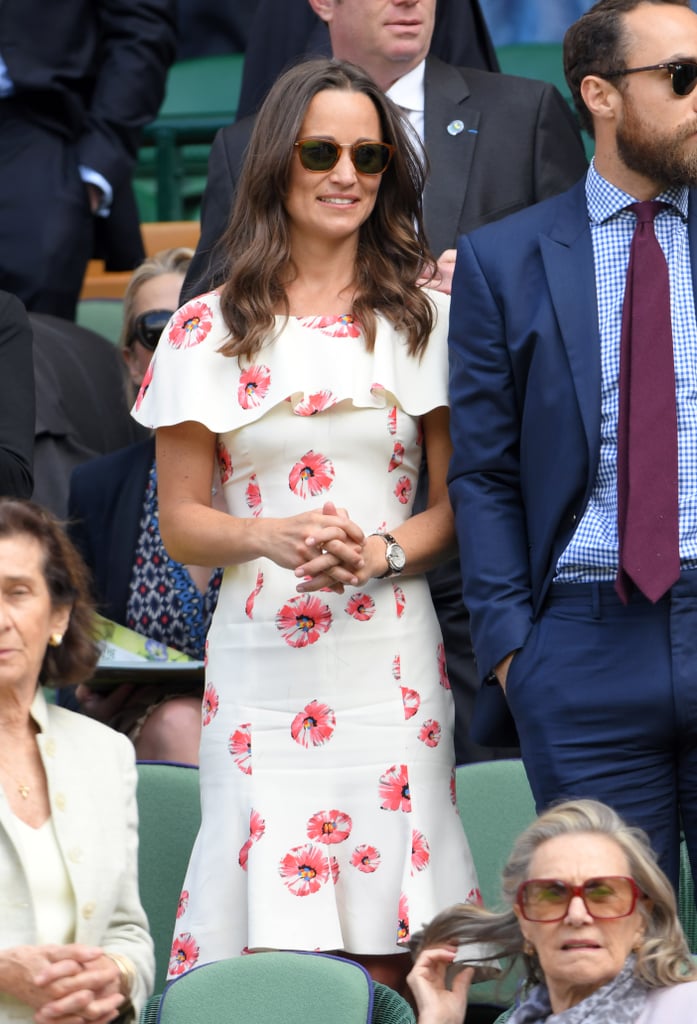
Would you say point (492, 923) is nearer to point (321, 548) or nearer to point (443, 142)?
point (321, 548)

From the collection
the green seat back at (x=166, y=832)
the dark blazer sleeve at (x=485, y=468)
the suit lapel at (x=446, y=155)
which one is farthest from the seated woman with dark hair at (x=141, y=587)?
the dark blazer sleeve at (x=485, y=468)

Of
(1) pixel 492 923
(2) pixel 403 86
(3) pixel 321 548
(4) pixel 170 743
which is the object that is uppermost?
(2) pixel 403 86

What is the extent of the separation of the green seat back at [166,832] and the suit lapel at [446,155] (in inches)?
48.2

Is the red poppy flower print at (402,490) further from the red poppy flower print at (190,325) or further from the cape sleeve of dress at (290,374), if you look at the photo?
the red poppy flower print at (190,325)

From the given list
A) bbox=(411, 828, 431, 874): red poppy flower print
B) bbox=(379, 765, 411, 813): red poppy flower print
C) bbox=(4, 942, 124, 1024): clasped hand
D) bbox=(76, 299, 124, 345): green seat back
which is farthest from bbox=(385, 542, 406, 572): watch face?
bbox=(76, 299, 124, 345): green seat back

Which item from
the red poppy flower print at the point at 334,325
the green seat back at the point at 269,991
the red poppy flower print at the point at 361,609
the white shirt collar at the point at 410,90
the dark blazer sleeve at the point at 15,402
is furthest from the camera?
the white shirt collar at the point at 410,90

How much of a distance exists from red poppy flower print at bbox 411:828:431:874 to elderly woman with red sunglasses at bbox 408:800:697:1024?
33 cm

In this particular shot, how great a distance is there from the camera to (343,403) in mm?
3703

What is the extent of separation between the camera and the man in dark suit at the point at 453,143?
4352 mm

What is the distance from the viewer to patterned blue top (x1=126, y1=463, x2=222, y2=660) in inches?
192

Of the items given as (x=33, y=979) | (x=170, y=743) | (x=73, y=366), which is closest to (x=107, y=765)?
(x=33, y=979)

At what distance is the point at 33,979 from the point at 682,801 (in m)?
1.13

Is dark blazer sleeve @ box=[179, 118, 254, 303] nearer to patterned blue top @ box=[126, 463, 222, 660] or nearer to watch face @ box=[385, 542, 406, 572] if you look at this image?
patterned blue top @ box=[126, 463, 222, 660]

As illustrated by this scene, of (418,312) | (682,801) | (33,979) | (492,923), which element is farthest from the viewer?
(418,312)
